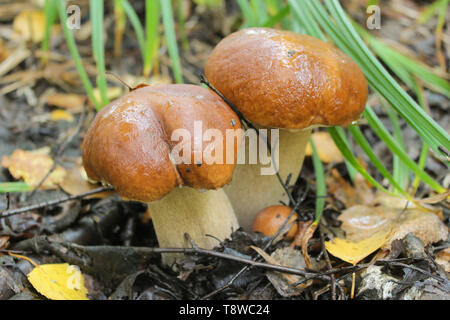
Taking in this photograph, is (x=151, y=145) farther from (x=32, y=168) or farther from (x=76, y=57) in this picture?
(x=32, y=168)

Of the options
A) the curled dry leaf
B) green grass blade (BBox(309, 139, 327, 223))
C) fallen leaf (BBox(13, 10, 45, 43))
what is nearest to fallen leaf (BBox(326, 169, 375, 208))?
green grass blade (BBox(309, 139, 327, 223))

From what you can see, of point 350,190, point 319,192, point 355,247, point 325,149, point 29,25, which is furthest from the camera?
point 29,25

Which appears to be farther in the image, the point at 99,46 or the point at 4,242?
the point at 99,46

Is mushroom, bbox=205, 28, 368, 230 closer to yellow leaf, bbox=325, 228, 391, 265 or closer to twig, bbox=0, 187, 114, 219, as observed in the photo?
yellow leaf, bbox=325, 228, 391, 265

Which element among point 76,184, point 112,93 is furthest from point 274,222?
point 112,93

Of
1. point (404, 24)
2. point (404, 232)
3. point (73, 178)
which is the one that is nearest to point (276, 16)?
point (404, 232)
